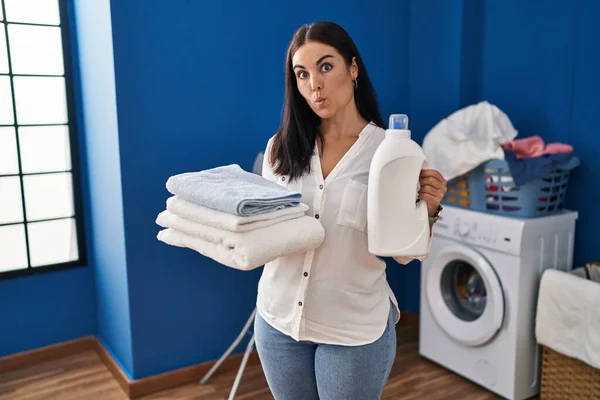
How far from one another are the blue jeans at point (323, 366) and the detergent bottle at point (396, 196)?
0.25 m

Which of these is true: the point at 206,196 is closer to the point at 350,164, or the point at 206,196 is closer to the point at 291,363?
the point at 350,164

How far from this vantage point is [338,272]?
1.18 m

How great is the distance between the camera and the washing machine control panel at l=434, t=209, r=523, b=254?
2.20 metres

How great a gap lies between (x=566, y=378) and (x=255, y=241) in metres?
1.74

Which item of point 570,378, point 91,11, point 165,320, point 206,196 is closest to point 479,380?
point 570,378

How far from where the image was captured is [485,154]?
2.26 meters

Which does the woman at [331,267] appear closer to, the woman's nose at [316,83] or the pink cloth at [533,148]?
the woman's nose at [316,83]

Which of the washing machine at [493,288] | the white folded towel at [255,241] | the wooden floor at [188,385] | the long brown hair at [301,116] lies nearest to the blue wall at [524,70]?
the washing machine at [493,288]

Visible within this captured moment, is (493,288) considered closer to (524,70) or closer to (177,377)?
(524,70)

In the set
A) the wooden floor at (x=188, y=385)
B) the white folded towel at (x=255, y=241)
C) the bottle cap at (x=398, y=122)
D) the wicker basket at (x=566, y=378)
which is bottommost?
the wooden floor at (x=188, y=385)

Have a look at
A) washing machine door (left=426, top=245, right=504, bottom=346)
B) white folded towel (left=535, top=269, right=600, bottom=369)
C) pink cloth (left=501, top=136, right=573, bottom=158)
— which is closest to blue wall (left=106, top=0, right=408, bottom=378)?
washing machine door (left=426, top=245, right=504, bottom=346)

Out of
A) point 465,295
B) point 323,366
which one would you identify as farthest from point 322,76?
point 465,295

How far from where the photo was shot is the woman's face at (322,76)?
1175 mm

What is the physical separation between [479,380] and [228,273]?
1.25 meters
